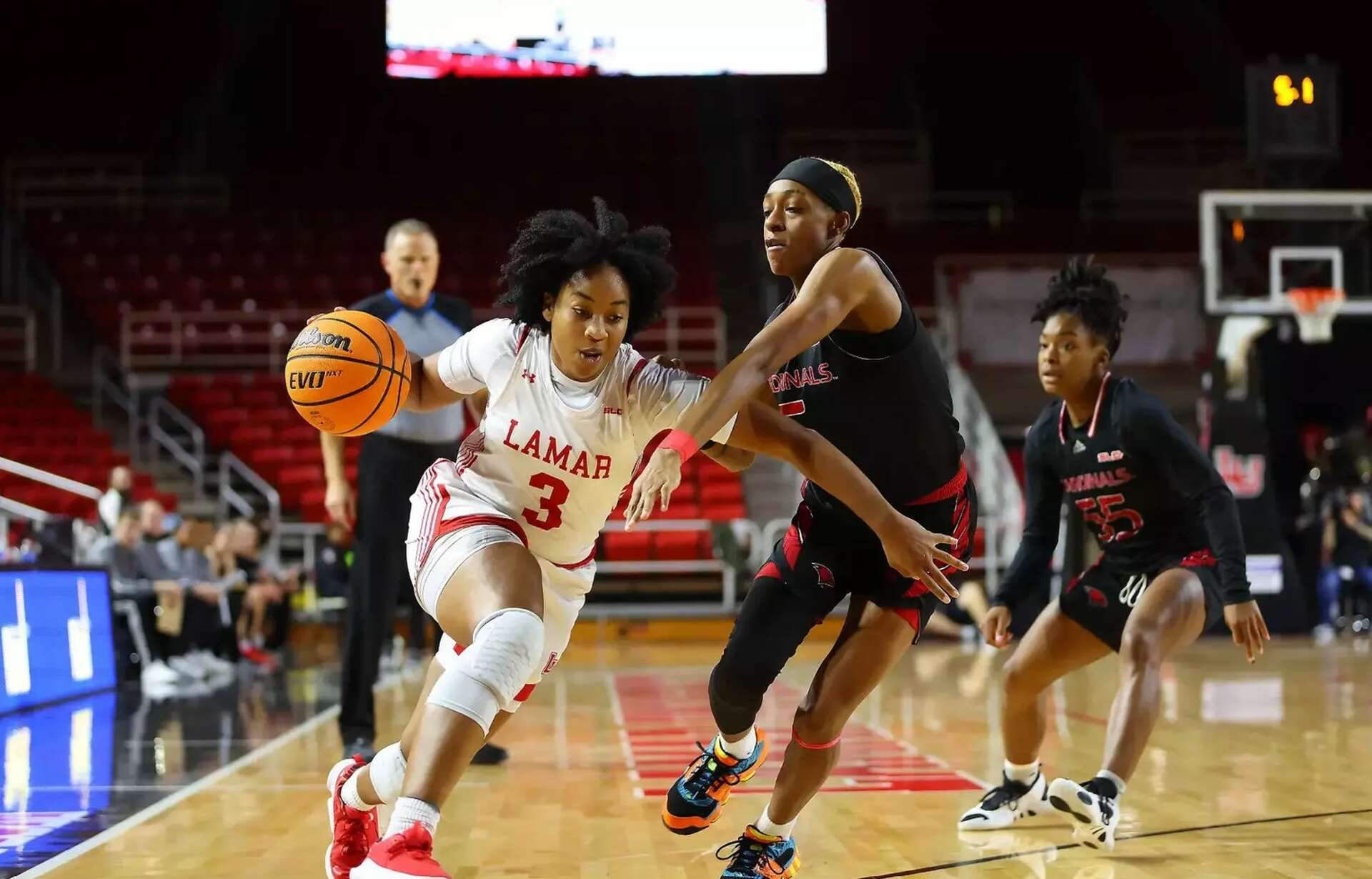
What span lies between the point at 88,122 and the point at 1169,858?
20.5 m

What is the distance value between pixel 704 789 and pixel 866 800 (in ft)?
4.65

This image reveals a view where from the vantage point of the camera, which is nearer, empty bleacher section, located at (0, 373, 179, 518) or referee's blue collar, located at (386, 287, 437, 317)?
referee's blue collar, located at (386, 287, 437, 317)

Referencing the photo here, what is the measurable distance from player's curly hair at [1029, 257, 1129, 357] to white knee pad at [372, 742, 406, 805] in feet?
8.48

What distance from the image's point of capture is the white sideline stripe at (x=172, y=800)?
13.3 ft

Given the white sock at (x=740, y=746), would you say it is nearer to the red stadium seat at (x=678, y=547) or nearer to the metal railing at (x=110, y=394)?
the red stadium seat at (x=678, y=547)

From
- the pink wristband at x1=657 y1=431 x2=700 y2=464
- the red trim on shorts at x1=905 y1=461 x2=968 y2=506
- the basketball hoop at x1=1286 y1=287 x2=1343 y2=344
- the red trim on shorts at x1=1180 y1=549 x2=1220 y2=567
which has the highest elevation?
the basketball hoop at x1=1286 y1=287 x2=1343 y2=344

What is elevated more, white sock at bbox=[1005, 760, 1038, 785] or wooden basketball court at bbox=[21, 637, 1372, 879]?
white sock at bbox=[1005, 760, 1038, 785]

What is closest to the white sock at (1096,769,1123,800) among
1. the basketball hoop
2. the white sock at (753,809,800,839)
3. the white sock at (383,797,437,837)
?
the white sock at (753,809,800,839)

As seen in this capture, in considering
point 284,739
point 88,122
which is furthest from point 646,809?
point 88,122

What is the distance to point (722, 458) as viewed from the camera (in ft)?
12.2

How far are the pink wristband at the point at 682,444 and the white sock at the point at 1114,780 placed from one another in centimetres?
200

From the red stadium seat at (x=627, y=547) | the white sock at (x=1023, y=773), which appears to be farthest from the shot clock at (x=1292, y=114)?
the white sock at (x=1023, y=773)

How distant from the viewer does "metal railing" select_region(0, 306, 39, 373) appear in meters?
17.6

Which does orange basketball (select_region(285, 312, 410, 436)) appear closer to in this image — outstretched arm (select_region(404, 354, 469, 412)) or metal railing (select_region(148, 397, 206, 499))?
outstretched arm (select_region(404, 354, 469, 412))
